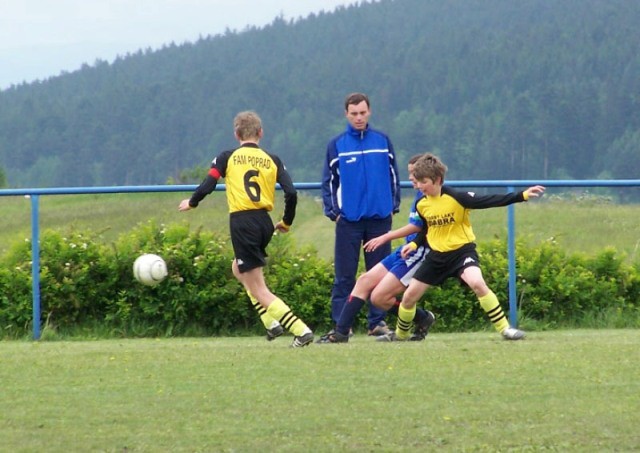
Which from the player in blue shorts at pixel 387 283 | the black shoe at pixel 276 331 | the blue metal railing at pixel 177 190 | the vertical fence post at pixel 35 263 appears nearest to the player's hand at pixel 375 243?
the player in blue shorts at pixel 387 283

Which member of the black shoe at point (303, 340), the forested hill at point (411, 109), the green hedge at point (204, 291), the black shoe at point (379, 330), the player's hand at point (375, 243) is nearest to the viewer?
the black shoe at point (303, 340)

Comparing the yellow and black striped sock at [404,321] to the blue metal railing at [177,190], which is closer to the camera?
the yellow and black striped sock at [404,321]

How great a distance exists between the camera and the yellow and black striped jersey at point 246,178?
9320mm

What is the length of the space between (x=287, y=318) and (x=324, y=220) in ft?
9.25

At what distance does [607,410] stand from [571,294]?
226 inches

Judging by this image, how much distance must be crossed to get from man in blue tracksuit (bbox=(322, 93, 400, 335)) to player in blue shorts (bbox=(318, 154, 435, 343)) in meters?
0.31

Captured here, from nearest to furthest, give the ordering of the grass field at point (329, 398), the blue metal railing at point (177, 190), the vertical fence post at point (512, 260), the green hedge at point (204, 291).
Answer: the grass field at point (329, 398) < the blue metal railing at point (177, 190) < the vertical fence post at point (512, 260) < the green hedge at point (204, 291)

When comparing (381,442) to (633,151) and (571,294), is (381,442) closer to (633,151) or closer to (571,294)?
(571,294)

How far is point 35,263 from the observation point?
11.4 metres

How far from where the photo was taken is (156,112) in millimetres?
168750

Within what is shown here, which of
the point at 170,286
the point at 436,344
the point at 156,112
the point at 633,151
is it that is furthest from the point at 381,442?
the point at 156,112

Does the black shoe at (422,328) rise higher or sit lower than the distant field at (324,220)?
lower

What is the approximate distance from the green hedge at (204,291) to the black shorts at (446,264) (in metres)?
2.14

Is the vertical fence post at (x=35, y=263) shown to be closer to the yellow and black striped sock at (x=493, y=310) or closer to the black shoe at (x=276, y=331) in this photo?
the black shoe at (x=276, y=331)
